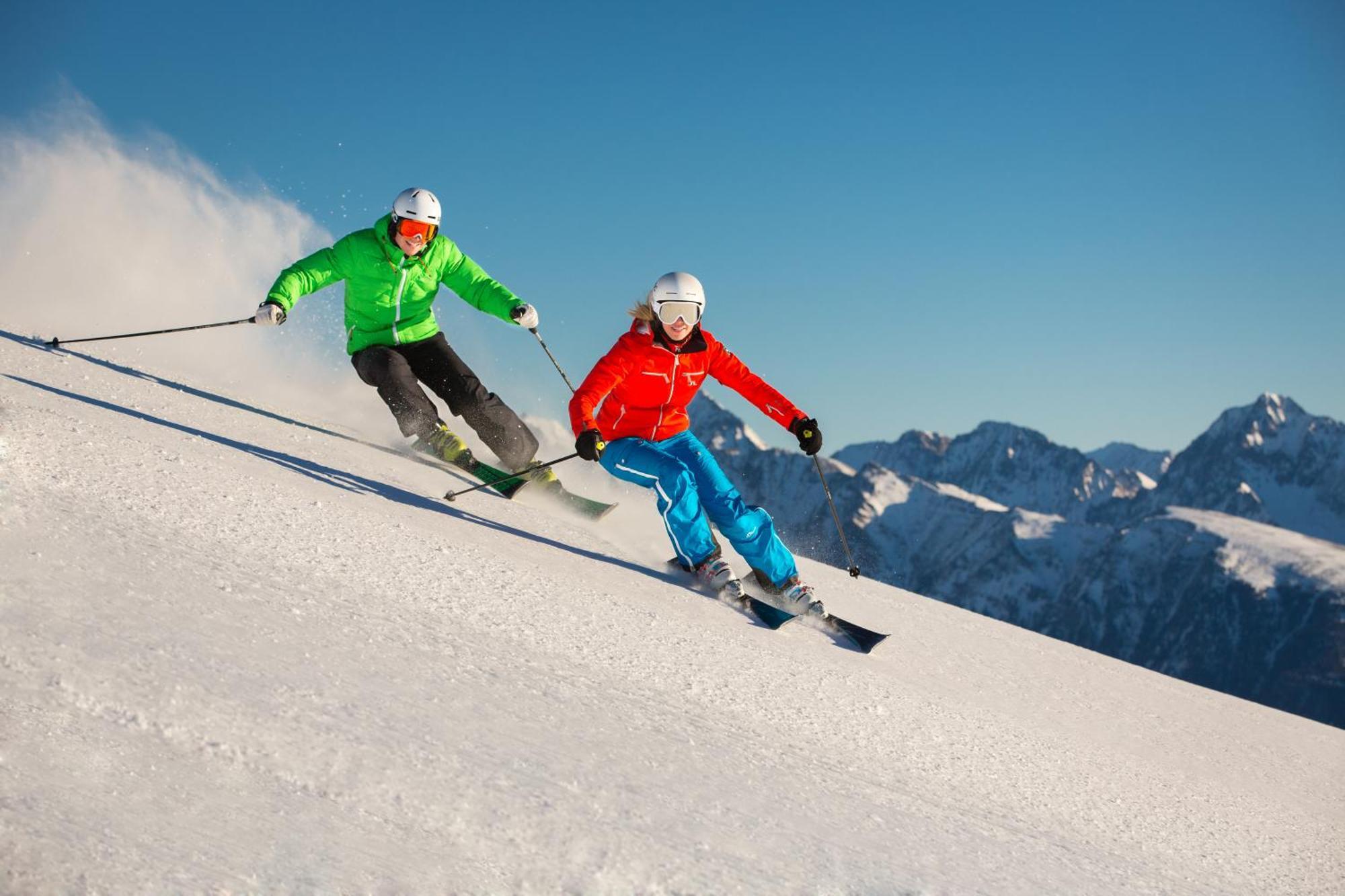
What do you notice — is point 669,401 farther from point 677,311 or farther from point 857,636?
point 857,636

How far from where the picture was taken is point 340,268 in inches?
322

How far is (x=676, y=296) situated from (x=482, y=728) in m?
3.75

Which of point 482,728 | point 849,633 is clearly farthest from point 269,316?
point 482,728

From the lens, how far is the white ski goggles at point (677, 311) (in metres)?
6.52

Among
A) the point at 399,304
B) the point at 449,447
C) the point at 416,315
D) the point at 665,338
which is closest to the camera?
the point at 665,338

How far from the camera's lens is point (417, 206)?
7.97 metres

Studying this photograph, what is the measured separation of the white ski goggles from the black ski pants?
228 centimetres

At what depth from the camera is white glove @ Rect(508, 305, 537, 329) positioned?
28.2 feet

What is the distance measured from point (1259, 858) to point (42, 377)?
307 inches

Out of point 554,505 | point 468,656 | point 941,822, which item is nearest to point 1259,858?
point 941,822

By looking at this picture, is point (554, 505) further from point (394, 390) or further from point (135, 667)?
point (135, 667)

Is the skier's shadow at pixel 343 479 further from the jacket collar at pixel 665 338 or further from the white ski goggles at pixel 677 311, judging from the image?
the white ski goggles at pixel 677 311

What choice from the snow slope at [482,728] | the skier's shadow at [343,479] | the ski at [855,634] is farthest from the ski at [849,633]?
the skier's shadow at [343,479]

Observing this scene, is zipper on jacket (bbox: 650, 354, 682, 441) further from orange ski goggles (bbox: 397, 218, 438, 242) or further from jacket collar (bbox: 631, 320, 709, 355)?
orange ski goggles (bbox: 397, 218, 438, 242)
